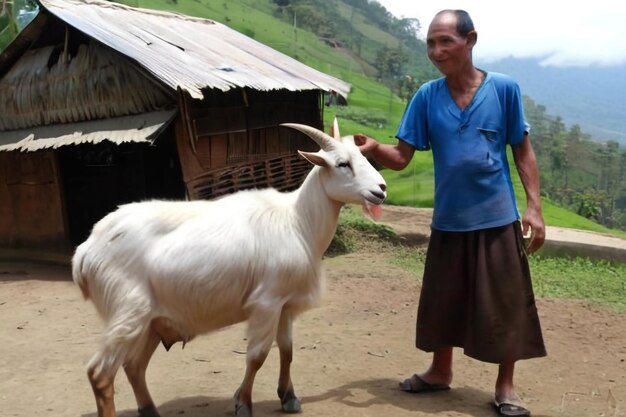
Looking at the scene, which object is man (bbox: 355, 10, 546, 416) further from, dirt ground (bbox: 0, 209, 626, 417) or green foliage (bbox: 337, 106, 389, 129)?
green foliage (bbox: 337, 106, 389, 129)

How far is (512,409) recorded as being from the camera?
4203 mm

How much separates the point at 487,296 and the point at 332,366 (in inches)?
62.1

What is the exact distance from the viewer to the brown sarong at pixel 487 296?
414 cm

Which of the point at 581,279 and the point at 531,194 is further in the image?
the point at 581,279

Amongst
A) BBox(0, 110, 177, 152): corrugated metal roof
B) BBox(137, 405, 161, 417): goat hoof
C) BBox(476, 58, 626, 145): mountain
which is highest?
BBox(476, 58, 626, 145): mountain

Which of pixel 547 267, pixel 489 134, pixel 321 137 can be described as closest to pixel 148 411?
pixel 321 137

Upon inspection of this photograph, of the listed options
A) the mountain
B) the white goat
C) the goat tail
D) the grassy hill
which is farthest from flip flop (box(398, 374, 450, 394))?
the mountain

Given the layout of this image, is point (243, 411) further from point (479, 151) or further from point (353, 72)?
point (353, 72)

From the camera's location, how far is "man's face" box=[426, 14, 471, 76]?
4.03 m

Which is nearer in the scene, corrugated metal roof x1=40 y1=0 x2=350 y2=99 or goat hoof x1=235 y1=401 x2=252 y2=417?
goat hoof x1=235 y1=401 x2=252 y2=417

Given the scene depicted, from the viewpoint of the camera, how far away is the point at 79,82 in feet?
29.7

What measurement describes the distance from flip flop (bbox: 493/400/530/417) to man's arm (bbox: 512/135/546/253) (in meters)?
0.94

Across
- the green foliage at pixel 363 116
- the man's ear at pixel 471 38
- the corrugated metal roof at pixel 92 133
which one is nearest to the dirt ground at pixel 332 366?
the corrugated metal roof at pixel 92 133

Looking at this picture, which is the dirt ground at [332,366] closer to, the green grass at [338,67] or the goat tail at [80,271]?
the goat tail at [80,271]
